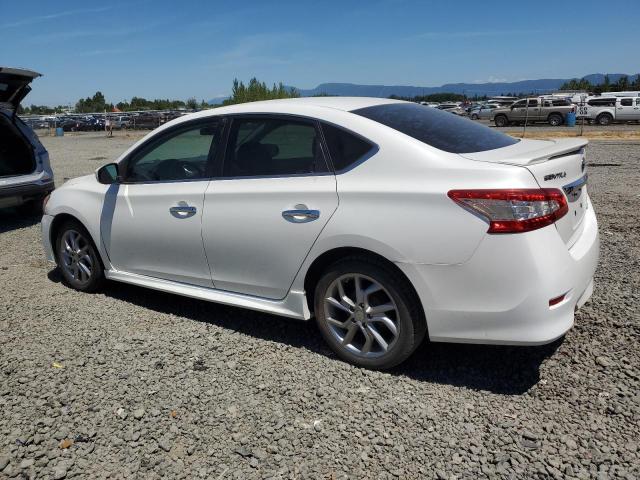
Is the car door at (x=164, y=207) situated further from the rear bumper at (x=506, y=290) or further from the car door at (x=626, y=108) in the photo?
the car door at (x=626, y=108)

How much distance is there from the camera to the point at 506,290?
2.84m

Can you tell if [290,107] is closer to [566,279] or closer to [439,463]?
[566,279]

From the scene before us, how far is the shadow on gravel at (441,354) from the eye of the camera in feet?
10.8

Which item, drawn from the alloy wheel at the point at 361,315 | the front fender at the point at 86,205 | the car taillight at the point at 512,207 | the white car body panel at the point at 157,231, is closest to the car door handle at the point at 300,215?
the alloy wheel at the point at 361,315

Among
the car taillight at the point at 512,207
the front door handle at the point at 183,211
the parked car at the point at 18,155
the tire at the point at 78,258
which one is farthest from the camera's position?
the parked car at the point at 18,155

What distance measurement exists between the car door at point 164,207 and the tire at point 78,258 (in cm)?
29

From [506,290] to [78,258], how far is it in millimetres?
3813

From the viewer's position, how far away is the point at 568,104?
33.3m

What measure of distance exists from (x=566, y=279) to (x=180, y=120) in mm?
2959

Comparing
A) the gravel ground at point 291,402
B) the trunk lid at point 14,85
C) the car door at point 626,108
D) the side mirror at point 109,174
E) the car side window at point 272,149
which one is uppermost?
the trunk lid at point 14,85

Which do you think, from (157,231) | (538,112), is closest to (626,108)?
(538,112)

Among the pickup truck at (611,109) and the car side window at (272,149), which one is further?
the pickup truck at (611,109)

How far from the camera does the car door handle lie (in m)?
3.35

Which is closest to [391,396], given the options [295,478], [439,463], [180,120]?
[439,463]
